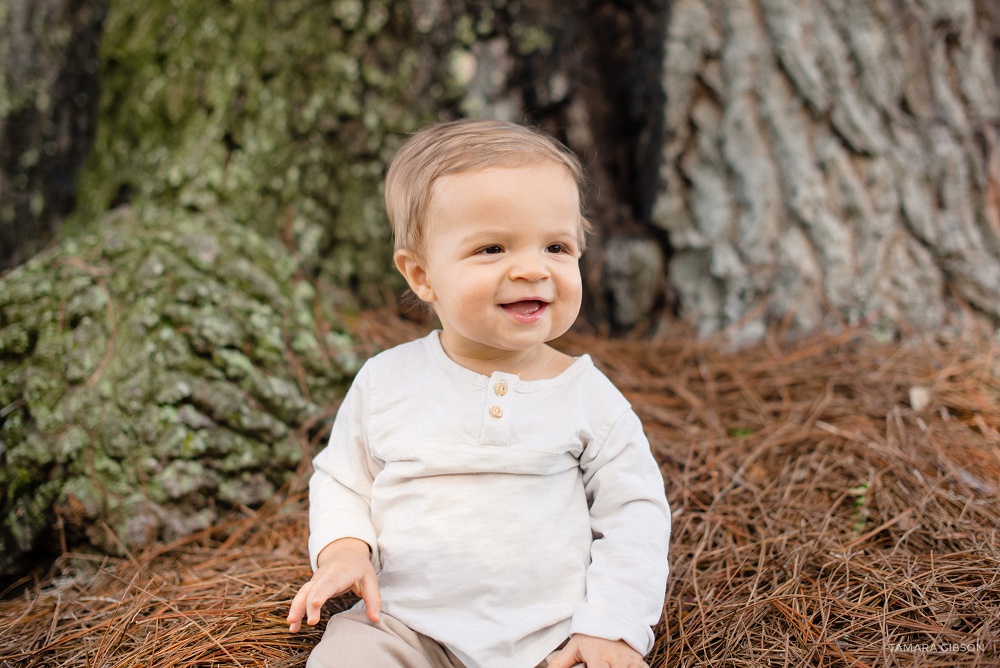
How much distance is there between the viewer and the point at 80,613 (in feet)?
5.48

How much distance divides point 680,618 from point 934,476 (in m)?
0.84

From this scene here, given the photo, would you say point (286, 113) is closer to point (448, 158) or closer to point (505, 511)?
point (448, 158)

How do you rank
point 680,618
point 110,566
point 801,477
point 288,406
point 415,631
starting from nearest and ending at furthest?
point 415,631, point 680,618, point 110,566, point 801,477, point 288,406

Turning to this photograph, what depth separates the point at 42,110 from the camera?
2.80m

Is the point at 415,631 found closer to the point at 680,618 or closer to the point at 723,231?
the point at 680,618

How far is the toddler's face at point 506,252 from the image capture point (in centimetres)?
146

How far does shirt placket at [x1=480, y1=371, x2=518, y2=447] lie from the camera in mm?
1516

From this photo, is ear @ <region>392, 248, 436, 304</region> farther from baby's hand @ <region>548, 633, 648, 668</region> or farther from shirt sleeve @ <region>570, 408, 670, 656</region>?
baby's hand @ <region>548, 633, 648, 668</region>

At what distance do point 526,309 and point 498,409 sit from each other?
22 centimetres

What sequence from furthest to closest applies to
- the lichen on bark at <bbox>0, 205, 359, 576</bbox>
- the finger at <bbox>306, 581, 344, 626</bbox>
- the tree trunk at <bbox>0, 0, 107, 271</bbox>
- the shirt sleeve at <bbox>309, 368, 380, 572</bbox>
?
1. the tree trunk at <bbox>0, 0, 107, 271</bbox>
2. the lichen on bark at <bbox>0, 205, 359, 576</bbox>
3. the shirt sleeve at <bbox>309, 368, 380, 572</bbox>
4. the finger at <bbox>306, 581, 344, 626</bbox>

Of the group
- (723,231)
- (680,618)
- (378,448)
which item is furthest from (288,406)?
(723,231)

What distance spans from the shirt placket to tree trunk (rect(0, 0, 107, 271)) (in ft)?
7.35

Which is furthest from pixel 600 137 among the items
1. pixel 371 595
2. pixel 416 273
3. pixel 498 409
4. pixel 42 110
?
pixel 42 110

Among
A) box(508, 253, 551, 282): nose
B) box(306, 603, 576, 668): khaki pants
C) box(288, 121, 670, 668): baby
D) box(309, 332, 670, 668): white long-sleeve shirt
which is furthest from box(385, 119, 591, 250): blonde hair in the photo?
box(306, 603, 576, 668): khaki pants
